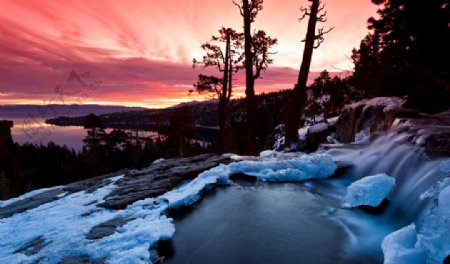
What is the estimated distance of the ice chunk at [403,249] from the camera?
3.58 meters

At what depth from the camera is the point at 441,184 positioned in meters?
4.47

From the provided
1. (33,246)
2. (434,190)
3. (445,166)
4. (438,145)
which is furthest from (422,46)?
(33,246)

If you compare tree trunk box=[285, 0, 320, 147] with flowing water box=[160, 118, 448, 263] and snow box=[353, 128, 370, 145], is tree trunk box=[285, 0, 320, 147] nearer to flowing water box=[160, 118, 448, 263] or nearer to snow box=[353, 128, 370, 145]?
snow box=[353, 128, 370, 145]

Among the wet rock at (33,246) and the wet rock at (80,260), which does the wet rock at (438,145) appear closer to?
the wet rock at (80,260)

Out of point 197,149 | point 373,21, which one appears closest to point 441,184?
point 373,21

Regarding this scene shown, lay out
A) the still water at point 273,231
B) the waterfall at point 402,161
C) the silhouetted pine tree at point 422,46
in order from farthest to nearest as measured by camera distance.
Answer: the silhouetted pine tree at point 422,46 → the waterfall at point 402,161 → the still water at point 273,231

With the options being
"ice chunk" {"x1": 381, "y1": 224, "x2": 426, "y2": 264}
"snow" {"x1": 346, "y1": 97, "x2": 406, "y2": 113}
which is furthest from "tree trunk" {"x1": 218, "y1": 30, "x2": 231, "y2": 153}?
"ice chunk" {"x1": 381, "y1": 224, "x2": 426, "y2": 264}

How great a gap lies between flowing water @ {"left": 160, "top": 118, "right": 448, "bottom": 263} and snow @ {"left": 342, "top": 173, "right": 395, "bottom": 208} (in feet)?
0.62

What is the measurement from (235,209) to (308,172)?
3.12 meters

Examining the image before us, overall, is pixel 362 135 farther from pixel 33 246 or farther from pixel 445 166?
pixel 33 246

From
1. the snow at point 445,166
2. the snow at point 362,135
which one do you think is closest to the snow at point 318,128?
the snow at point 362,135

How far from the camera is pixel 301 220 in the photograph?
548 centimetres

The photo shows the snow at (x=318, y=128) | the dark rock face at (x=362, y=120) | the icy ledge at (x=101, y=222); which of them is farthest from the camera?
the snow at (x=318, y=128)

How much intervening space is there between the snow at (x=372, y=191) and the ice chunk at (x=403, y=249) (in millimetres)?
1752
